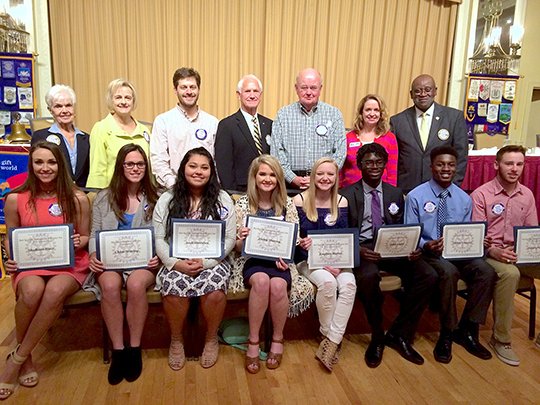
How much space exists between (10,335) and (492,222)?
3239 mm

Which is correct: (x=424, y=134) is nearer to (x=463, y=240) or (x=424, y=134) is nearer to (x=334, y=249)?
(x=463, y=240)

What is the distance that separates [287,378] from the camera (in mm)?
2350

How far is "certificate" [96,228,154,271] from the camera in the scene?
2.33 m

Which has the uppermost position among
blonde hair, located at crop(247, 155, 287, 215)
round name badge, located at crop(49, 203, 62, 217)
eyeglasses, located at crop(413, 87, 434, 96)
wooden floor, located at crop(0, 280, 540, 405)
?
eyeglasses, located at crop(413, 87, 434, 96)

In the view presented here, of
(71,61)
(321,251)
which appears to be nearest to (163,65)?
(71,61)

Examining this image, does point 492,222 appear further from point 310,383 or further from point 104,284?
point 104,284

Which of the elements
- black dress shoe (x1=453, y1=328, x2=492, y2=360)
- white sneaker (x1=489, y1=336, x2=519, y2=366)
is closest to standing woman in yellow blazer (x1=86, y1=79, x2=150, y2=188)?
black dress shoe (x1=453, y1=328, x2=492, y2=360)

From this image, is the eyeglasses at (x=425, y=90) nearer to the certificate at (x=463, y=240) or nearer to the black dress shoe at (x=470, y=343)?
the certificate at (x=463, y=240)

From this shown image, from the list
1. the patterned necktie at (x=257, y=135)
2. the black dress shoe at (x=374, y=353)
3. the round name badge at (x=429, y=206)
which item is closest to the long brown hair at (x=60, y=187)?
the patterned necktie at (x=257, y=135)

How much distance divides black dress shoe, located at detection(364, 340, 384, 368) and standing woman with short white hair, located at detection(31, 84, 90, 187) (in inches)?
86.4

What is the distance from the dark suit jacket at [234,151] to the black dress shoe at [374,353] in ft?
4.47

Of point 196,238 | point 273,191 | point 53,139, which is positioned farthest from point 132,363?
point 53,139

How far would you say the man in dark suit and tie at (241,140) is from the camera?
3.00 m

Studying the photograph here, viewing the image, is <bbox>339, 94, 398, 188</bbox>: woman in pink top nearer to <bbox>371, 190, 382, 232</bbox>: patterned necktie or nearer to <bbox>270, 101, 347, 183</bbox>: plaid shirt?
<bbox>270, 101, 347, 183</bbox>: plaid shirt
